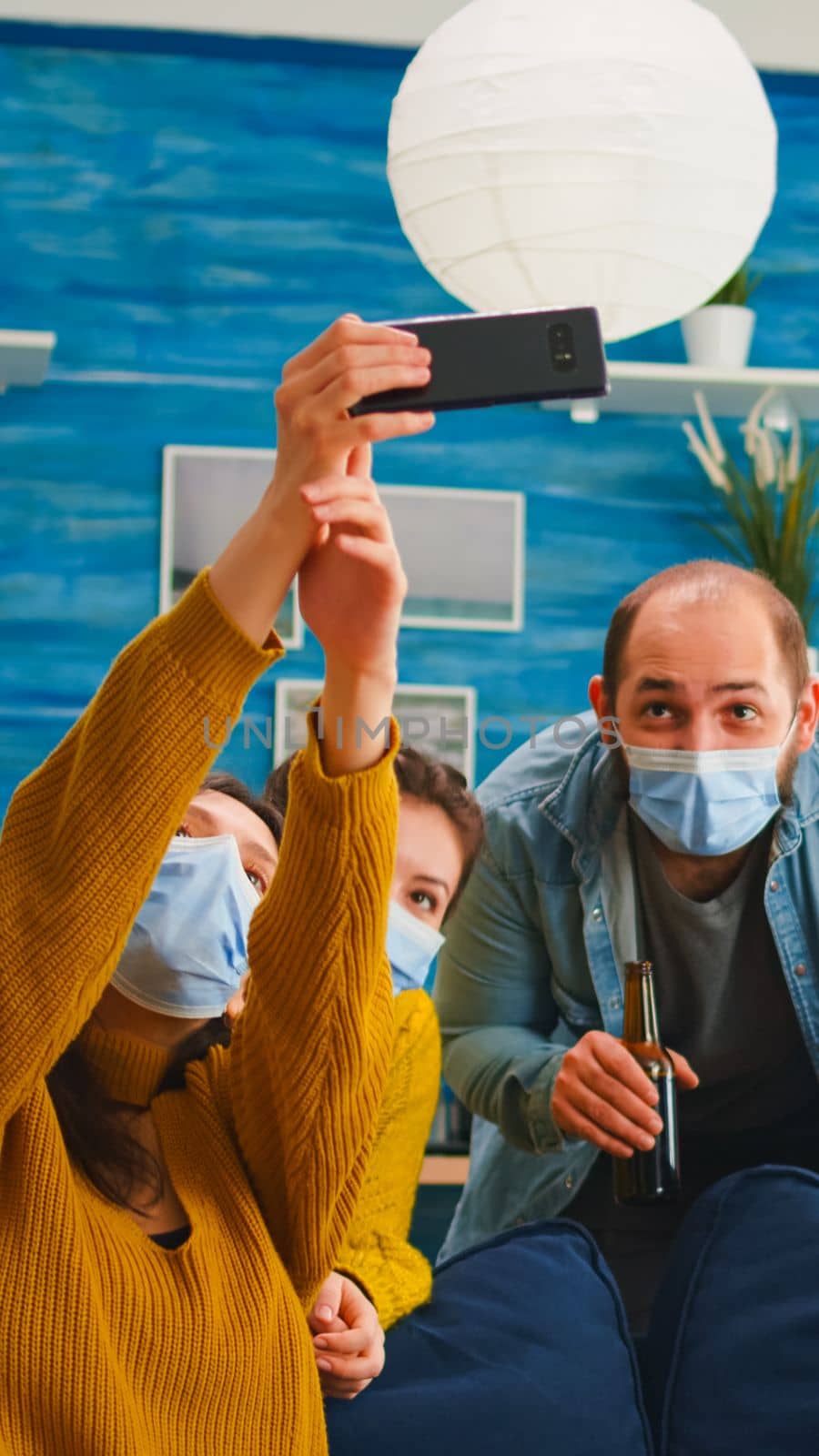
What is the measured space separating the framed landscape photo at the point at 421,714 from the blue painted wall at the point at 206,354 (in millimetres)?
28

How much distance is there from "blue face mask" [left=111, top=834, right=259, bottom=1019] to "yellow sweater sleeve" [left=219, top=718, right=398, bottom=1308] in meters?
0.06

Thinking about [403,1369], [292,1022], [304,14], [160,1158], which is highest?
[304,14]

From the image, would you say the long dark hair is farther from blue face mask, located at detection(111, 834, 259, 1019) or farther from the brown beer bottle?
the brown beer bottle

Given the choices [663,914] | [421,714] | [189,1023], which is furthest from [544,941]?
[421,714]

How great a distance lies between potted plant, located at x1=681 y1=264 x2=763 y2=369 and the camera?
3262 mm

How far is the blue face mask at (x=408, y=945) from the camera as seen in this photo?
1.75 m

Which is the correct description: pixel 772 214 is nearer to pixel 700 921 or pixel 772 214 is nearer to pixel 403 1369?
pixel 700 921

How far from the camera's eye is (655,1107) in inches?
64.7

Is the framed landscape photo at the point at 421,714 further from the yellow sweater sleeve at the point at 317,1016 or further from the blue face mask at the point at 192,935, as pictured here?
the yellow sweater sleeve at the point at 317,1016

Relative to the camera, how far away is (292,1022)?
116 cm

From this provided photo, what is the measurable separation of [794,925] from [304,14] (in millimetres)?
2309

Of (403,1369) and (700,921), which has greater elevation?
(700,921)

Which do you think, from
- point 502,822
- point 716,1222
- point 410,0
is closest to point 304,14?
point 410,0
